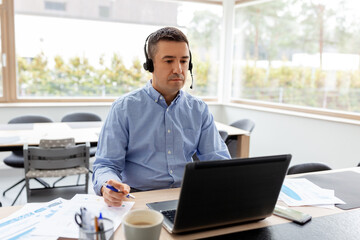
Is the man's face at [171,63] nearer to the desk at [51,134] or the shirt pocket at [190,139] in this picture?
the shirt pocket at [190,139]

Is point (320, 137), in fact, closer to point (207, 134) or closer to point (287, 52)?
point (287, 52)

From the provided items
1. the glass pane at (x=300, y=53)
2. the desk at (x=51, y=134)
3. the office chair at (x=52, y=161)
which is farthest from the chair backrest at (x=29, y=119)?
the glass pane at (x=300, y=53)

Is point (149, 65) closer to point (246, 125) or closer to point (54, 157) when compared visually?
point (54, 157)

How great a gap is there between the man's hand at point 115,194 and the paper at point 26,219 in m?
0.16

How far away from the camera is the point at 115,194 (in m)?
1.13

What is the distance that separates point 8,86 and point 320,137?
4273 millimetres

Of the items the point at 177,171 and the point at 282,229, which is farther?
the point at 177,171

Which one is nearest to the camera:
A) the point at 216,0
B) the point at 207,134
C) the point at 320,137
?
the point at 207,134

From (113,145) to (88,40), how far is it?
395 cm

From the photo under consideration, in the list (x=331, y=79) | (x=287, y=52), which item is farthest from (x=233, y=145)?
(x=287, y=52)

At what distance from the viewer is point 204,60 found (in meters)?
5.81

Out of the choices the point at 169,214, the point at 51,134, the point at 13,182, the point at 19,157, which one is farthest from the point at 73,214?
the point at 13,182

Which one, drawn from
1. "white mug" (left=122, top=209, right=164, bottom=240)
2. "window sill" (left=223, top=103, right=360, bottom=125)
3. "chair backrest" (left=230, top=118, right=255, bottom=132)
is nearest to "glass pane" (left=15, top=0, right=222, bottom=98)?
"window sill" (left=223, top=103, right=360, bottom=125)

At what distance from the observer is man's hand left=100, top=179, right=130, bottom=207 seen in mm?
1125
